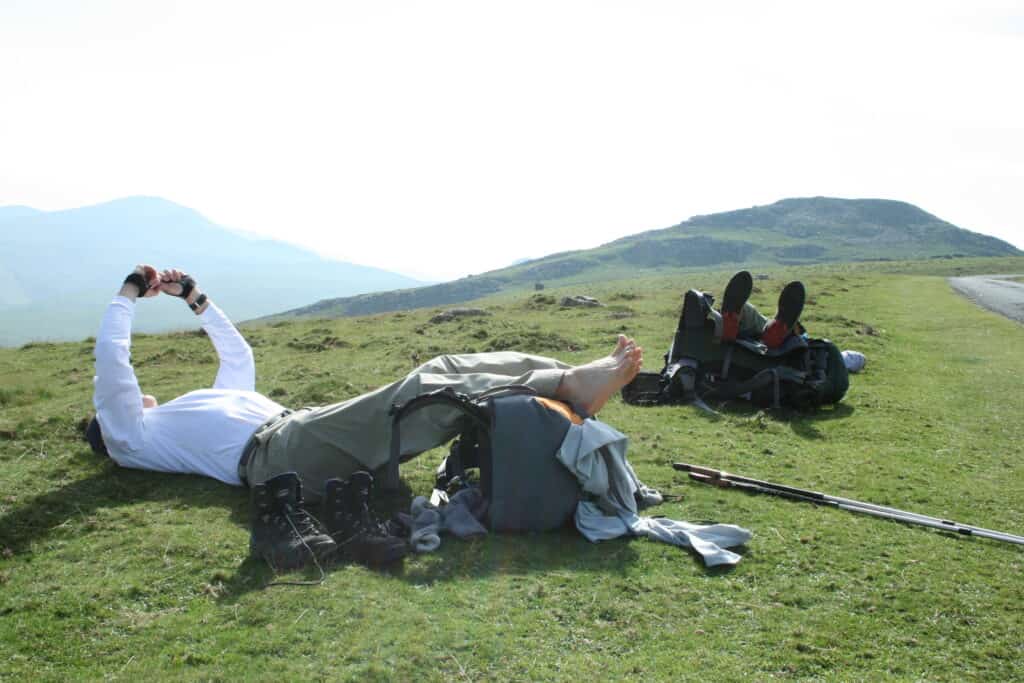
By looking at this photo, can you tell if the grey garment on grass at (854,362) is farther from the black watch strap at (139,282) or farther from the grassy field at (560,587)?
the black watch strap at (139,282)

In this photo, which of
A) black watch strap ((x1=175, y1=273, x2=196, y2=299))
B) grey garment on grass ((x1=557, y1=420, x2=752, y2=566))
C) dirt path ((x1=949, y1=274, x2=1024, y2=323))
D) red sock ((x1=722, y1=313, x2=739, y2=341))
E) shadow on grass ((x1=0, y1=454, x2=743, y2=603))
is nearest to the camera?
shadow on grass ((x1=0, y1=454, x2=743, y2=603))

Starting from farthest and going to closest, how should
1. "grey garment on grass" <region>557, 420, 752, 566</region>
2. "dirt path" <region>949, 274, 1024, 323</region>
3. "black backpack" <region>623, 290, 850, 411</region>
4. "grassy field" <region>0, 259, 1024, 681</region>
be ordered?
"dirt path" <region>949, 274, 1024, 323</region>, "black backpack" <region>623, 290, 850, 411</region>, "grey garment on grass" <region>557, 420, 752, 566</region>, "grassy field" <region>0, 259, 1024, 681</region>

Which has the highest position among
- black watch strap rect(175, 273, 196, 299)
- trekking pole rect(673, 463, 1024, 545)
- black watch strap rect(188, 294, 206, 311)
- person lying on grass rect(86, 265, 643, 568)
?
black watch strap rect(175, 273, 196, 299)

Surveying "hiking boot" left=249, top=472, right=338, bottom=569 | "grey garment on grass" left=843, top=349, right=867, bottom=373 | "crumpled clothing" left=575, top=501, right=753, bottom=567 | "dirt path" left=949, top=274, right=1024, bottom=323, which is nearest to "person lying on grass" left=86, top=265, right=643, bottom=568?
"hiking boot" left=249, top=472, right=338, bottom=569

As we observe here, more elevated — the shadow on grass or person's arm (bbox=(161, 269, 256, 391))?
person's arm (bbox=(161, 269, 256, 391))

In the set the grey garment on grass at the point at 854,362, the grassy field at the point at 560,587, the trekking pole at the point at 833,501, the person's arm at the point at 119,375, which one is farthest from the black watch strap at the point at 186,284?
the grey garment on grass at the point at 854,362

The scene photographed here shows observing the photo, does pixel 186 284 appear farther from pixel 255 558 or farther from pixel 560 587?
pixel 560 587

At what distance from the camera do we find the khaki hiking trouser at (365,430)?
21.1 feet

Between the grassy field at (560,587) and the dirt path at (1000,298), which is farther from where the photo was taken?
the dirt path at (1000,298)

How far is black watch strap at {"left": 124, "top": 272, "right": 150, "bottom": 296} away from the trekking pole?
6218mm

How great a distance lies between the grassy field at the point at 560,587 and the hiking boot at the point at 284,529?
0.60ft

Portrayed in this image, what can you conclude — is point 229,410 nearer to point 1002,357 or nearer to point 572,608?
point 572,608

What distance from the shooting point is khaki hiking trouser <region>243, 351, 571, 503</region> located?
21.1ft

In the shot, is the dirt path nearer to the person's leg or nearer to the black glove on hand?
the person's leg
